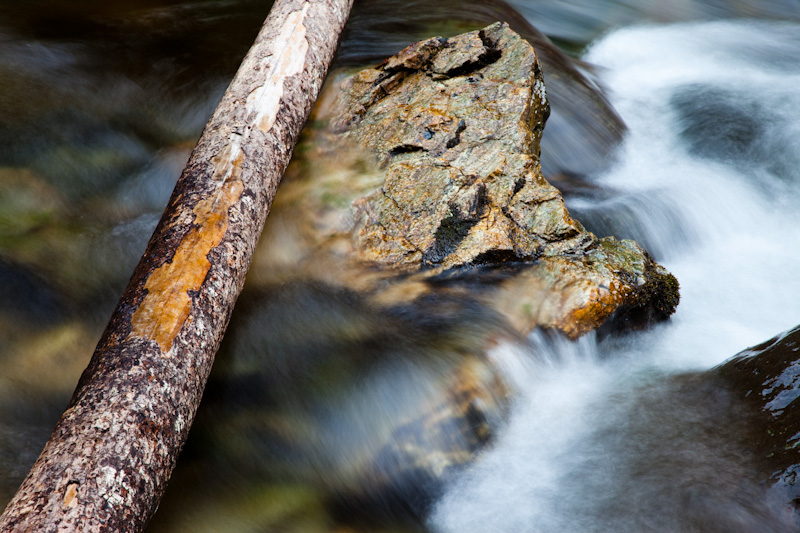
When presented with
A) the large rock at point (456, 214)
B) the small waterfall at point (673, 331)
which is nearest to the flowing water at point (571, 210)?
the small waterfall at point (673, 331)

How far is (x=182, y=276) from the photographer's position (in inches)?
118

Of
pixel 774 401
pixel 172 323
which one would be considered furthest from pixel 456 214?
pixel 774 401

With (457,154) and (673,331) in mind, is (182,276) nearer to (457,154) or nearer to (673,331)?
(457,154)

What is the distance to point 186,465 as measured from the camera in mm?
3064

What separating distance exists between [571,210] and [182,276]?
2.83m

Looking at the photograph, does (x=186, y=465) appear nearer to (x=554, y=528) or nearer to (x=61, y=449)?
(x=61, y=449)

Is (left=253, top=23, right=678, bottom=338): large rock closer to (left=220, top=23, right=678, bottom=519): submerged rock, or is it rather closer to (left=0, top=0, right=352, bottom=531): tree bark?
(left=220, top=23, right=678, bottom=519): submerged rock

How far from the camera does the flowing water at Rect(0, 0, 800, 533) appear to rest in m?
2.95

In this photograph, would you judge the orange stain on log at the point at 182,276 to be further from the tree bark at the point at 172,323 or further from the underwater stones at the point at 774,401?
the underwater stones at the point at 774,401

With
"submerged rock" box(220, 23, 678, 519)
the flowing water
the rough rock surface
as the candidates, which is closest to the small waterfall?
the flowing water

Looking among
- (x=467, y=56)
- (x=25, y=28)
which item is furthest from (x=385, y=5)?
(x=25, y=28)

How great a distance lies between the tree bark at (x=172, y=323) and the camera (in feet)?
7.50

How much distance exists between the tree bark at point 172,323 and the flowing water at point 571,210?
51 centimetres

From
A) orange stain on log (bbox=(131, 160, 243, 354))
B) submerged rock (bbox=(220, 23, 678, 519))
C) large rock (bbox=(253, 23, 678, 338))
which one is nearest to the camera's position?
orange stain on log (bbox=(131, 160, 243, 354))
